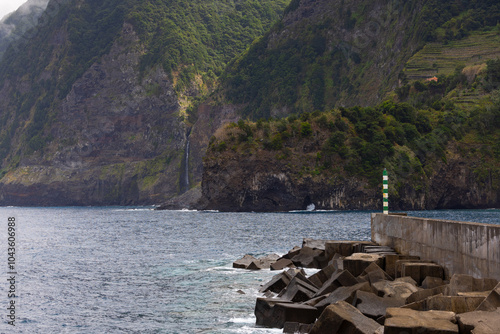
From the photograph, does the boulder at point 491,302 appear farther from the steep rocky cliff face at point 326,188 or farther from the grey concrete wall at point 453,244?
the steep rocky cliff face at point 326,188

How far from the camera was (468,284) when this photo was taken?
15.3 meters

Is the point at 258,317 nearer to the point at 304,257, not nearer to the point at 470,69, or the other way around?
the point at 304,257

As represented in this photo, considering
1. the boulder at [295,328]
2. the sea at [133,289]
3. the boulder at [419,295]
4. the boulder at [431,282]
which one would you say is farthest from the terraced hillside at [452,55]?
the boulder at [295,328]

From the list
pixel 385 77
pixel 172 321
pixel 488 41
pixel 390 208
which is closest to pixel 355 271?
pixel 172 321

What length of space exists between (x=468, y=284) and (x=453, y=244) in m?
3.03

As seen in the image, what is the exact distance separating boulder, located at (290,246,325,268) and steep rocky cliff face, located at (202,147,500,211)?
86.9 metres

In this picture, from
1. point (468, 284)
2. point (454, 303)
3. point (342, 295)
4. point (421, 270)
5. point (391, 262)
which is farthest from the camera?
point (391, 262)

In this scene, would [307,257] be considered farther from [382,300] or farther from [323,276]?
[382,300]

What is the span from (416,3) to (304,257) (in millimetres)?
154830

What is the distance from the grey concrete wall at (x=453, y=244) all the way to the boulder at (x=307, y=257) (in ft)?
22.1

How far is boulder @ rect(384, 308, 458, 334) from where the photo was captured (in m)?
12.5

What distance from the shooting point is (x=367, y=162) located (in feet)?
406

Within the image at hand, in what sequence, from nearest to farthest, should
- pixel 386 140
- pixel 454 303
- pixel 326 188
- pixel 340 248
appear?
pixel 454 303
pixel 340 248
pixel 386 140
pixel 326 188

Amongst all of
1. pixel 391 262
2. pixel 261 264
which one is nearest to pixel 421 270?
pixel 391 262
